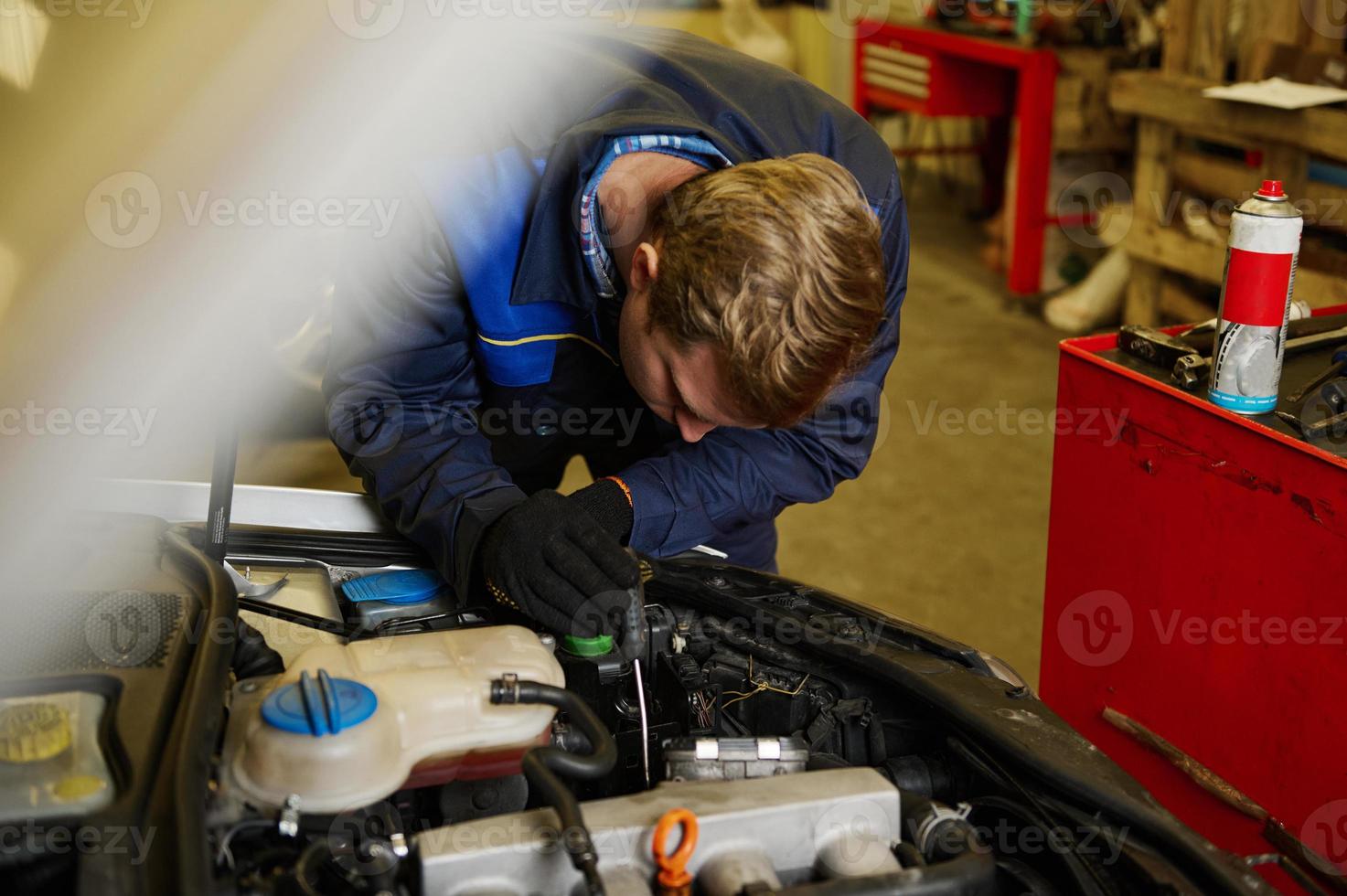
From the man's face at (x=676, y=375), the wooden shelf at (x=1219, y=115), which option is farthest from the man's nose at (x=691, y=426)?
the wooden shelf at (x=1219, y=115)

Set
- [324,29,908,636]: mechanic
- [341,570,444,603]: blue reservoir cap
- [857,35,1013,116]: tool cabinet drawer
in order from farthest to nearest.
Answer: [857,35,1013,116]: tool cabinet drawer, [341,570,444,603]: blue reservoir cap, [324,29,908,636]: mechanic

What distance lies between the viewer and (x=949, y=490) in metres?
3.32

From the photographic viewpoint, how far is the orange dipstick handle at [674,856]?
2.76ft

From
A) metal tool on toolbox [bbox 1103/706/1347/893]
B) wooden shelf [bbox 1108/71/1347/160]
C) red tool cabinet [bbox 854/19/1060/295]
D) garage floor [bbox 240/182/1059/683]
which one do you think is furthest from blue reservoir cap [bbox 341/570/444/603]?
red tool cabinet [bbox 854/19/1060/295]

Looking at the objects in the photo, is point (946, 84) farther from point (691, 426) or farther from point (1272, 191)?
point (691, 426)

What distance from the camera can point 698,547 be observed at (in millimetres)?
1500

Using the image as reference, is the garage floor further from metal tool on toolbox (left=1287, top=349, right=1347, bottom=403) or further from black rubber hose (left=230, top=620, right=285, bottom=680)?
black rubber hose (left=230, top=620, right=285, bottom=680)

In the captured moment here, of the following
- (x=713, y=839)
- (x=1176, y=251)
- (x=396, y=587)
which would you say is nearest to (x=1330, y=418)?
(x=713, y=839)

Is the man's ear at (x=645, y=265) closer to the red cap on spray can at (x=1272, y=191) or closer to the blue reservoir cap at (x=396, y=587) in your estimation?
the blue reservoir cap at (x=396, y=587)

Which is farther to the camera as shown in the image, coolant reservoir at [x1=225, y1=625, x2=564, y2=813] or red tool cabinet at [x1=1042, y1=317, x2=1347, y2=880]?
red tool cabinet at [x1=1042, y1=317, x2=1347, y2=880]

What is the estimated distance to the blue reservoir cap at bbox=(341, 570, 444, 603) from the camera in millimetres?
1278

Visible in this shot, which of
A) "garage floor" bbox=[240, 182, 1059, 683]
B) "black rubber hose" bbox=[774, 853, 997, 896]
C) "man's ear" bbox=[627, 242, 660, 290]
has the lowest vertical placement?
"garage floor" bbox=[240, 182, 1059, 683]

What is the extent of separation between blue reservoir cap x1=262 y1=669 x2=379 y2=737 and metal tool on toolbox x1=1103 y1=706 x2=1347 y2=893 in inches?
34.7

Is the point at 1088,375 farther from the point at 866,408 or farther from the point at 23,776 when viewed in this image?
the point at 23,776
